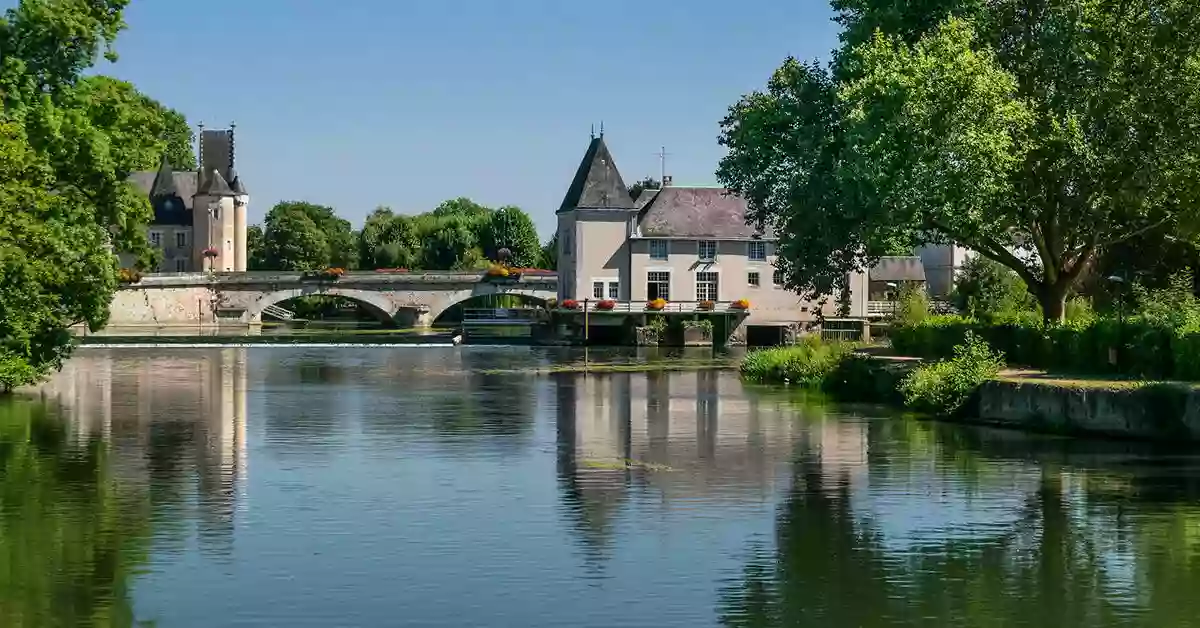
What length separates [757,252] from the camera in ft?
334

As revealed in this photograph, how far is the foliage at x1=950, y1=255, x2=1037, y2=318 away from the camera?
60.7 meters

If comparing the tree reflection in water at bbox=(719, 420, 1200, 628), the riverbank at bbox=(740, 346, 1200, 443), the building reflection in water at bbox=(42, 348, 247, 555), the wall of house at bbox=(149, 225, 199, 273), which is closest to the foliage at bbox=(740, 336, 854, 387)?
the riverbank at bbox=(740, 346, 1200, 443)

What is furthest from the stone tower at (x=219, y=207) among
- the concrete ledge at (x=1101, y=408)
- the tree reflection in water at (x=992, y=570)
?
the tree reflection in water at (x=992, y=570)

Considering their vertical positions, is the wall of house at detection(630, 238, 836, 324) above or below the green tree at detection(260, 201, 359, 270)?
below

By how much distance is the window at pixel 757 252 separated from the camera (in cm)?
10169

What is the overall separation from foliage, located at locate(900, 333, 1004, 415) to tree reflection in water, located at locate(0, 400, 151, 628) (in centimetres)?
1990

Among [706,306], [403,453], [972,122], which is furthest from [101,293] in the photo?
[706,306]

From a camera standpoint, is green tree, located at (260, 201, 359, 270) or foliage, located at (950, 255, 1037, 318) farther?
green tree, located at (260, 201, 359, 270)

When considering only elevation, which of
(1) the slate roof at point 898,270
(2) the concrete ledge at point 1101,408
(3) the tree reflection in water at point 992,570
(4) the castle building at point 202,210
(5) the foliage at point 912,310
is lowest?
(3) the tree reflection in water at point 992,570

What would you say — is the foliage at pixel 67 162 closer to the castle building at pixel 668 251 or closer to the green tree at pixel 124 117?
the green tree at pixel 124 117

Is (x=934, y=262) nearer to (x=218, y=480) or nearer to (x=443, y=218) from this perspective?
(x=443, y=218)

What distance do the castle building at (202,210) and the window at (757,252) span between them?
2739 inches

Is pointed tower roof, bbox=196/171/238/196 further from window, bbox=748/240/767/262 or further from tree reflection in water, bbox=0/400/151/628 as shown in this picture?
tree reflection in water, bbox=0/400/151/628

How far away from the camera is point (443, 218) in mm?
165000
